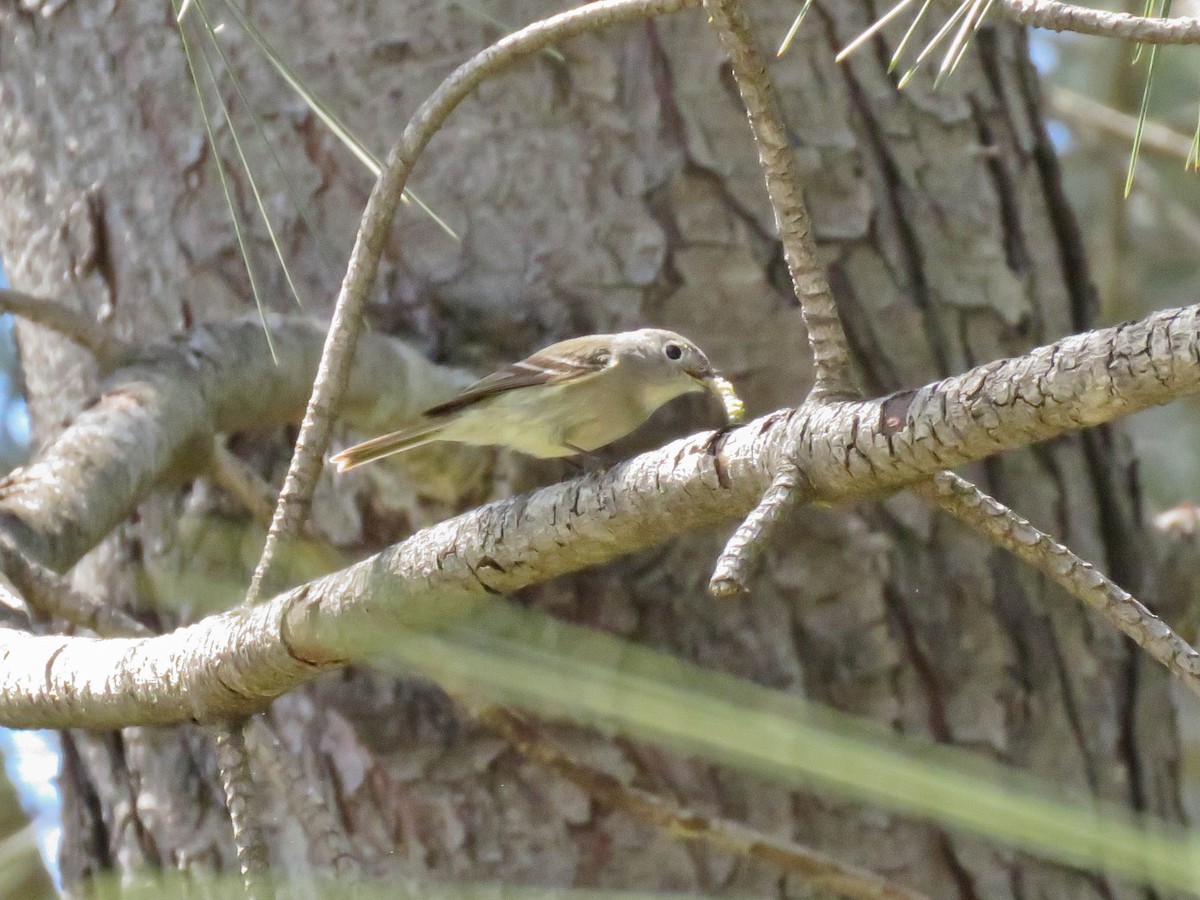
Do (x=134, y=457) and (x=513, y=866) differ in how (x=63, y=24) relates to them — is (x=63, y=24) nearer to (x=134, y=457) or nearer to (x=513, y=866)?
(x=134, y=457)

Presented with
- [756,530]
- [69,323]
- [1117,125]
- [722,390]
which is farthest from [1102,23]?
[1117,125]

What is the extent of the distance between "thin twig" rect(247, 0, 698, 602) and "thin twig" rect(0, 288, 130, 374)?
79cm

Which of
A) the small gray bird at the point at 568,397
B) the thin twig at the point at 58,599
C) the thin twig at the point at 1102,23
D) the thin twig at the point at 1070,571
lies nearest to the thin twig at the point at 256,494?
the small gray bird at the point at 568,397

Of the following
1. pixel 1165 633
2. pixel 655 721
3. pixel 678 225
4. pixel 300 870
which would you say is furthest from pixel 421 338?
pixel 1165 633

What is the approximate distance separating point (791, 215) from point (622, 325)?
1.21 meters

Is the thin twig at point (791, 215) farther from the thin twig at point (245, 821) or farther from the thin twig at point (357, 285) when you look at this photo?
the thin twig at point (245, 821)

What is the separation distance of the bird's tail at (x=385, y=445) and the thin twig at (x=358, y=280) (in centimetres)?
69

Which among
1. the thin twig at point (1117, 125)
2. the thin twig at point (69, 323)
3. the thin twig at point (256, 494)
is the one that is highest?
the thin twig at point (1117, 125)

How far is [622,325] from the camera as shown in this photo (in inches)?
105

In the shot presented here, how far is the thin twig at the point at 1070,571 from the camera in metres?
1.25

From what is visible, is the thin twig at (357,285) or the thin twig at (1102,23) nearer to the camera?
the thin twig at (1102,23)

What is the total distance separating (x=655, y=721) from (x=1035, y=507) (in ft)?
2.99

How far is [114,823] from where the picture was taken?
109 inches

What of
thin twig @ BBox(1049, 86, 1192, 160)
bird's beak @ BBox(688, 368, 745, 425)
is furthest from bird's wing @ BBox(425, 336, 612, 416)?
thin twig @ BBox(1049, 86, 1192, 160)
